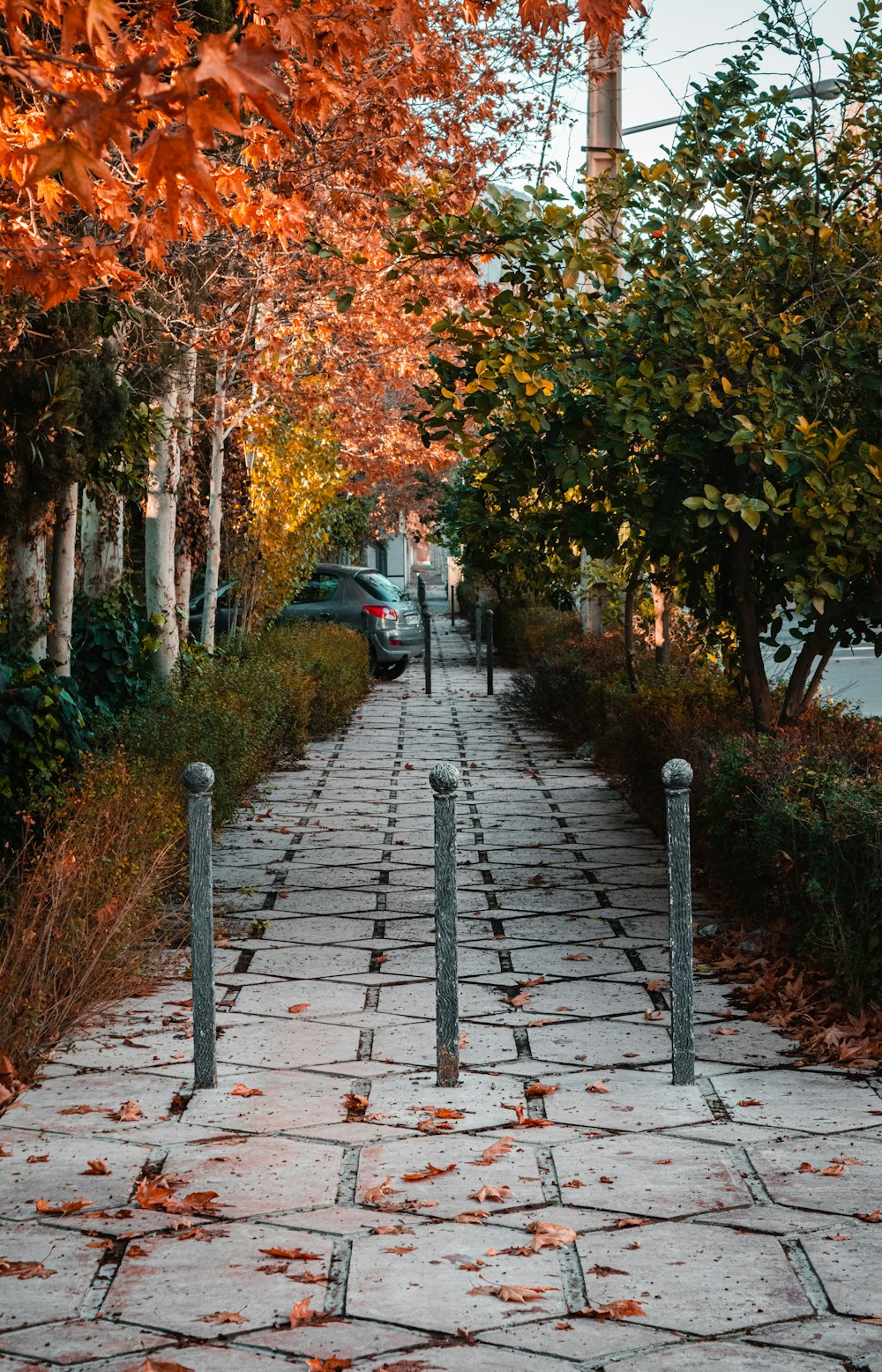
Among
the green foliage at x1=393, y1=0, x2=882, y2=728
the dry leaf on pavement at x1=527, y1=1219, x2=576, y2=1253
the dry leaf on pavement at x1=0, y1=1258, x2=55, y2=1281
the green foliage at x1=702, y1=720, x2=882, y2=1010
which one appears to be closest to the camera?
the dry leaf on pavement at x1=0, y1=1258, x2=55, y2=1281

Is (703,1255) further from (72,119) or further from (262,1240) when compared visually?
(72,119)

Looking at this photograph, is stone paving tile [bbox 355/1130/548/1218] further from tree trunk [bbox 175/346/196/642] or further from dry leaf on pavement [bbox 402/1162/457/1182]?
tree trunk [bbox 175/346/196/642]

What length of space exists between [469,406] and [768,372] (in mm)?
1395

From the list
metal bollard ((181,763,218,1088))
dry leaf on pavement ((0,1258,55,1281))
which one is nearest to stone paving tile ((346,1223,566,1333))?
dry leaf on pavement ((0,1258,55,1281))

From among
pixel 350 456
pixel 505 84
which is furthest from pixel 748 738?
pixel 350 456

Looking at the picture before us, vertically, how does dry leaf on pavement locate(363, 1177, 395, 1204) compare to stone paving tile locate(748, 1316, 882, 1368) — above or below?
below

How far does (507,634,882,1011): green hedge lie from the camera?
5.13m

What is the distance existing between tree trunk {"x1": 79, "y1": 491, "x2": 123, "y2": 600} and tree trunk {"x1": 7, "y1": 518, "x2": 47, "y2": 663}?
2.58m

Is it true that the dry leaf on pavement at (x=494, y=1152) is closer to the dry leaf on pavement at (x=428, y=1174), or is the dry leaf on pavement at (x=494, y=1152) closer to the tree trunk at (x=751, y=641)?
the dry leaf on pavement at (x=428, y=1174)

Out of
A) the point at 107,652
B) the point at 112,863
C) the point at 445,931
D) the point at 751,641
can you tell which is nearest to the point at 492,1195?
the point at 445,931

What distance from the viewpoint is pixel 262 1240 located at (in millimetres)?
3621

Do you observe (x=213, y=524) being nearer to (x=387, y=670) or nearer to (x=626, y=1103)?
(x=387, y=670)

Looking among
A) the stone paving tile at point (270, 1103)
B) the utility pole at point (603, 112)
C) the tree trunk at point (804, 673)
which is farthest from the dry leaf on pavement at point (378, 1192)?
the utility pole at point (603, 112)

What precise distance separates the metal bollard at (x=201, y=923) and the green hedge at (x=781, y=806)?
2.16 m
